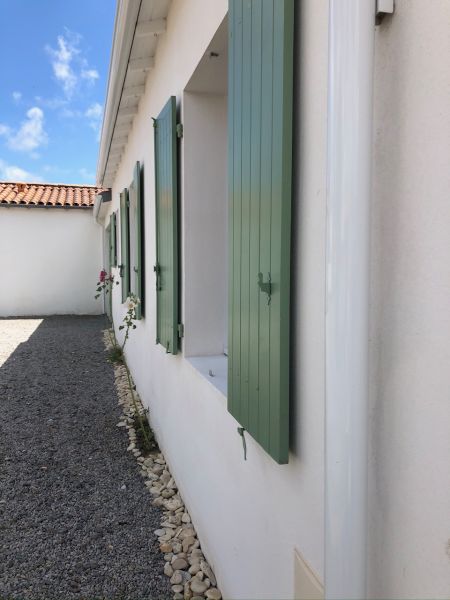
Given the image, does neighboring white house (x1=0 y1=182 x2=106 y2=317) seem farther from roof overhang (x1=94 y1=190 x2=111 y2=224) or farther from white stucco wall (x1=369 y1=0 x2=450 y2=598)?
white stucco wall (x1=369 y1=0 x2=450 y2=598)

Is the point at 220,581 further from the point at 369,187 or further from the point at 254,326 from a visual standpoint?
the point at 369,187

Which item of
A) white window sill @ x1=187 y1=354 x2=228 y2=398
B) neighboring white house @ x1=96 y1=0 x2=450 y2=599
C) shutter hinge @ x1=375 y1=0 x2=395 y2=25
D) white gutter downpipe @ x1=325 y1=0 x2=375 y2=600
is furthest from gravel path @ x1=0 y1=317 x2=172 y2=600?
shutter hinge @ x1=375 y1=0 x2=395 y2=25

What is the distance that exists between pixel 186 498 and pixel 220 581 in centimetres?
71

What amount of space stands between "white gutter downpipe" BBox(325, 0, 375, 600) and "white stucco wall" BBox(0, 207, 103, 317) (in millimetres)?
12036

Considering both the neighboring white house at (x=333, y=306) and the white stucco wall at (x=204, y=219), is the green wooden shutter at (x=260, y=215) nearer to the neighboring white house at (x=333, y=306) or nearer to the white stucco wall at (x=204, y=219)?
the neighboring white house at (x=333, y=306)

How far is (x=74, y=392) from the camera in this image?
200 inches

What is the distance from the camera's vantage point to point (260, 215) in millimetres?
1347

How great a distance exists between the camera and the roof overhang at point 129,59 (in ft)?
9.32

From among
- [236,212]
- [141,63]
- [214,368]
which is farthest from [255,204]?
[141,63]

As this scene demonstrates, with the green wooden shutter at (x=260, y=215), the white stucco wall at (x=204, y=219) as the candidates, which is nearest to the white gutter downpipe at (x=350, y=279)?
the green wooden shutter at (x=260, y=215)

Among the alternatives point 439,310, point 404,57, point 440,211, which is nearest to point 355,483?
point 439,310

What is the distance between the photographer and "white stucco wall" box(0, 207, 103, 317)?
11.8 metres

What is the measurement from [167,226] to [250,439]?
5.11 feet

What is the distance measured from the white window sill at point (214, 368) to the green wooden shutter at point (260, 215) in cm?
39
